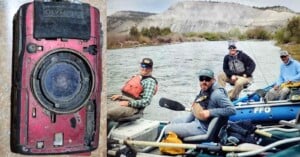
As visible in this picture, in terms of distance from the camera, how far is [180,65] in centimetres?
211

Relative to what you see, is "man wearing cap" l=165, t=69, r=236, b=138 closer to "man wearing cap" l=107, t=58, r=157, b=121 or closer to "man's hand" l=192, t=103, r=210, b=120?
"man's hand" l=192, t=103, r=210, b=120

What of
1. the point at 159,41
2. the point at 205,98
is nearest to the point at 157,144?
the point at 205,98

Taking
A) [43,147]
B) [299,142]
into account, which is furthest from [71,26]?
[299,142]

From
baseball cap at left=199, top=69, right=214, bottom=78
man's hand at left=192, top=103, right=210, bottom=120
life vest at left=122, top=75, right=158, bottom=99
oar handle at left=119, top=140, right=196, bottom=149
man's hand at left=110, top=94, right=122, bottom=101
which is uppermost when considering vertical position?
baseball cap at left=199, top=69, right=214, bottom=78

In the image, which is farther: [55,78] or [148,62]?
[148,62]

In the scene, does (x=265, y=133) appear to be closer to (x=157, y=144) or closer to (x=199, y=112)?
(x=199, y=112)

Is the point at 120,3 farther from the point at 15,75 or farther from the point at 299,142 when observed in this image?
the point at 299,142

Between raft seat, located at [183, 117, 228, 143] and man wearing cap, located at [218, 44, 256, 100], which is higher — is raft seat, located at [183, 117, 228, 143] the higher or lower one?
the lower one

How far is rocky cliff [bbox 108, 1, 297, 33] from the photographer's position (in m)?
2.02

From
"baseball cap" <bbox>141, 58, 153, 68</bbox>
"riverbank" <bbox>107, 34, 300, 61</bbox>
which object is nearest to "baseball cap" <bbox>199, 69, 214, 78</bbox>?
"riverbank" <bbox>107, 34, 300, 61</bbox>

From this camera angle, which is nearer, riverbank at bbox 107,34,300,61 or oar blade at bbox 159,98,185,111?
riverbank at bbox 107,34,300,61

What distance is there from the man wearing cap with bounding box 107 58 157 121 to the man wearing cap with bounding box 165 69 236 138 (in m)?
0.20

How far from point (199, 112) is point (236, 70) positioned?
26cm

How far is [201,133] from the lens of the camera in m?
2.05
